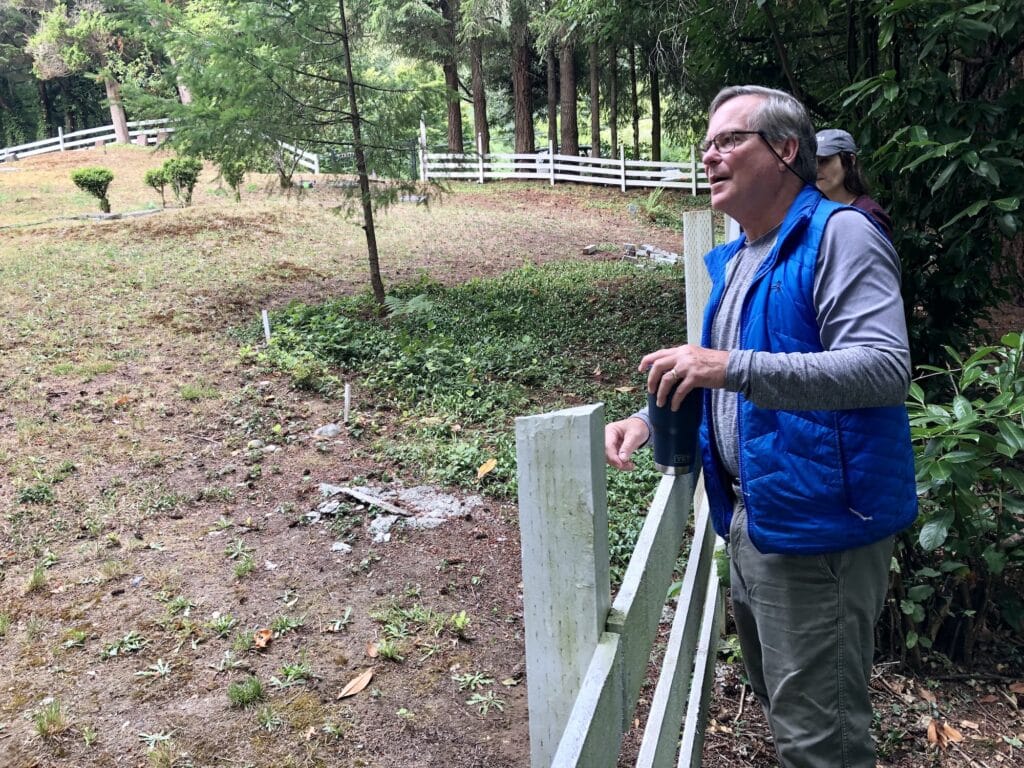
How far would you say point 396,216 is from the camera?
56.5 ft

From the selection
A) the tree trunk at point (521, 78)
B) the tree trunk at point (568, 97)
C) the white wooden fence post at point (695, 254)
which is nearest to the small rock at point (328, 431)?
the white wooden fence post at point (695, 254)

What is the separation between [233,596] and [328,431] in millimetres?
2246

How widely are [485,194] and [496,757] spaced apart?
1885 centimetres

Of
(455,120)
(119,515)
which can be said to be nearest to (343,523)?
(119,515)

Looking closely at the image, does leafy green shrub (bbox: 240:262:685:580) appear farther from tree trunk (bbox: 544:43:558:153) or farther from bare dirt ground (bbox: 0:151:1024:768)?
tree trunk (bbox: 544:43:558:153)

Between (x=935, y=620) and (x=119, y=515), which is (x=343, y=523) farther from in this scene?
(x=935, y=620)

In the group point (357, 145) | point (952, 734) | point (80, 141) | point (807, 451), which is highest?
point (80, 141)

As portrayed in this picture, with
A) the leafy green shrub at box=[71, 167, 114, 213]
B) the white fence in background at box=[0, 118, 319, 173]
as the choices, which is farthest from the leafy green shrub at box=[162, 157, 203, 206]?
the white fence in background at box=[0, 118, 319, 173]

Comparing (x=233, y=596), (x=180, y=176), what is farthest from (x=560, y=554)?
(x=180, y=176)

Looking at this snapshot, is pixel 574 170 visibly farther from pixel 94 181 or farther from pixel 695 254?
pixel 695 254

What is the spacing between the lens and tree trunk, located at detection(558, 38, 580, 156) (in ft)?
66.4

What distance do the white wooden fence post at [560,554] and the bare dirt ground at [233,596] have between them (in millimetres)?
1738

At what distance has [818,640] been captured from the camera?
1.77 metres

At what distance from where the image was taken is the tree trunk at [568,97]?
20.2 meters
